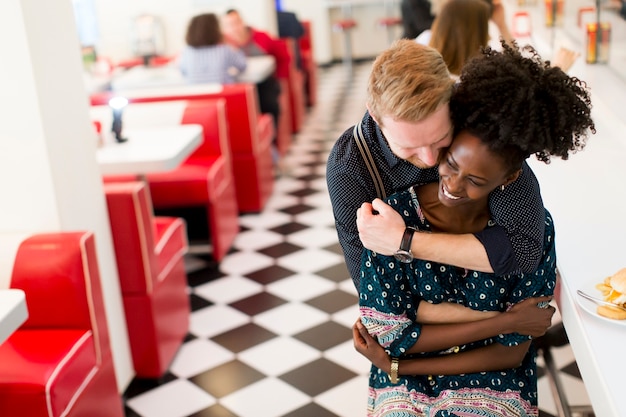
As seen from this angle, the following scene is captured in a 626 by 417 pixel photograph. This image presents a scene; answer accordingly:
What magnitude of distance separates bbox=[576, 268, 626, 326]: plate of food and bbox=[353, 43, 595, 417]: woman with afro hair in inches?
3.7

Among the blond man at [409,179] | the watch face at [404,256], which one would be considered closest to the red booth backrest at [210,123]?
the blond man at [409,179]

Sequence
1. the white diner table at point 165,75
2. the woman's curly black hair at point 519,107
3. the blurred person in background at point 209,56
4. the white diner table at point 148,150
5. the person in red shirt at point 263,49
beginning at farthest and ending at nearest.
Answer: the person in red shirt at point 263,49
the white diner table at point 165,75
the blurred person in background at point 209,56
the white diner table at point 148,150
the woman's curly black hair at point 519,107

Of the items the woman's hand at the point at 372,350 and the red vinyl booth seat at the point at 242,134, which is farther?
the red vinyl booth seat at the point at 242,134

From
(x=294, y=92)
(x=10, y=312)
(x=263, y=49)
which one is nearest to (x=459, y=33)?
(x=10, y=312)

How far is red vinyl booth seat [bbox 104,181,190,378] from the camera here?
312cm

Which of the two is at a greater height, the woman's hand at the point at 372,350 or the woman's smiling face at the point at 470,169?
the woman's smiling face at the point at 470,169

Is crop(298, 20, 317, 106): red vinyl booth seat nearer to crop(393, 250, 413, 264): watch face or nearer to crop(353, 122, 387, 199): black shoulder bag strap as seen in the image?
crop(353, 122, 387, 199): black shoulder bag strap

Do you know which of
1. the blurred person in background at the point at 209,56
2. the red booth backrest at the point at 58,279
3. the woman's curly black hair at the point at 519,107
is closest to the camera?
the woman's curly black hair at the point at 519,107

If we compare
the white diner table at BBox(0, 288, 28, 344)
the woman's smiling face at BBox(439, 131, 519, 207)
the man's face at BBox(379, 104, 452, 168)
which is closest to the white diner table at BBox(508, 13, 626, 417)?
the woman's smiling face at BBox(439, 131, 519, 207)

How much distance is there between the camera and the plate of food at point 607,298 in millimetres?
1647

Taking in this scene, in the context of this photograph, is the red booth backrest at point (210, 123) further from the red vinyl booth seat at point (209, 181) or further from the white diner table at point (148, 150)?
the white diner table at point (148, 150)

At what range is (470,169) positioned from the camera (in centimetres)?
155

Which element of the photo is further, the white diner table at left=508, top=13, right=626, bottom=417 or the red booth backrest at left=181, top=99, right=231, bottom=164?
the red booth backrest at left=181, top=99, right=231, bottom=164

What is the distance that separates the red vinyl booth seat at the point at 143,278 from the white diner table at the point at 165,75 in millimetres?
2382
